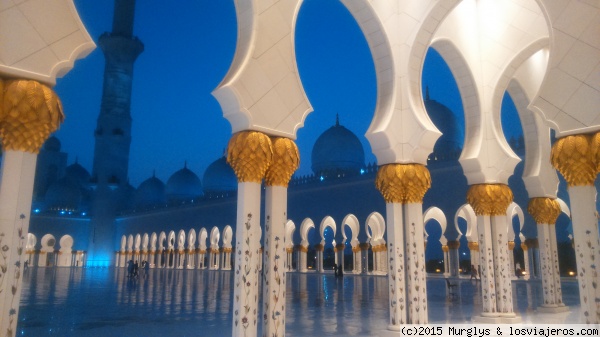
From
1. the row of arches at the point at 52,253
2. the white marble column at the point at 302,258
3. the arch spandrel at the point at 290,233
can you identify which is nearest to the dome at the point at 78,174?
the row of arches at the point at 52,253

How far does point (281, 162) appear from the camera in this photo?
3.34 meters

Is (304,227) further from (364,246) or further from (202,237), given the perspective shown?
(202,237)

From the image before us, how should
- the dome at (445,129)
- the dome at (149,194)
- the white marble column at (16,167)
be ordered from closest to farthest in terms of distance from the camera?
the white marble column at (16,167) → the dome at (445,129) → the dome at (149,194)

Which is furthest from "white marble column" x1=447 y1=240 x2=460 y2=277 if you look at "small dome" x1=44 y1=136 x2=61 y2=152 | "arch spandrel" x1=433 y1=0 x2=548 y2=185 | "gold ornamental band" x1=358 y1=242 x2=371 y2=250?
"small dome" x1=44 y1=136 x2=61 y2=152

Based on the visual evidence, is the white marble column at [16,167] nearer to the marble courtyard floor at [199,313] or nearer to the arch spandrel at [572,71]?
the marble courtyard floor at [199,313]

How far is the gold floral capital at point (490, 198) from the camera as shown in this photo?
512 centimetres

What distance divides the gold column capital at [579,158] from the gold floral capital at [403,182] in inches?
44.3

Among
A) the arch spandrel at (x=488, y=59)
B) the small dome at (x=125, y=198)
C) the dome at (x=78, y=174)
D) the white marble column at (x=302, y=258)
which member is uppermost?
the dome at (x=78, y=174)

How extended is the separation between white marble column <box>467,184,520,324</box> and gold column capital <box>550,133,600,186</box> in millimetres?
1735

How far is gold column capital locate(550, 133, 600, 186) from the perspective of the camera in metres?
3.28

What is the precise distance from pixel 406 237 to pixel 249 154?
1.88 meters

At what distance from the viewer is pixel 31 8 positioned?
7.54ft

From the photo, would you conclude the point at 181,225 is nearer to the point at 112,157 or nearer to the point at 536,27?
the point at 112,157

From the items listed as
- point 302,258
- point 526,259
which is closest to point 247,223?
point 526,259
